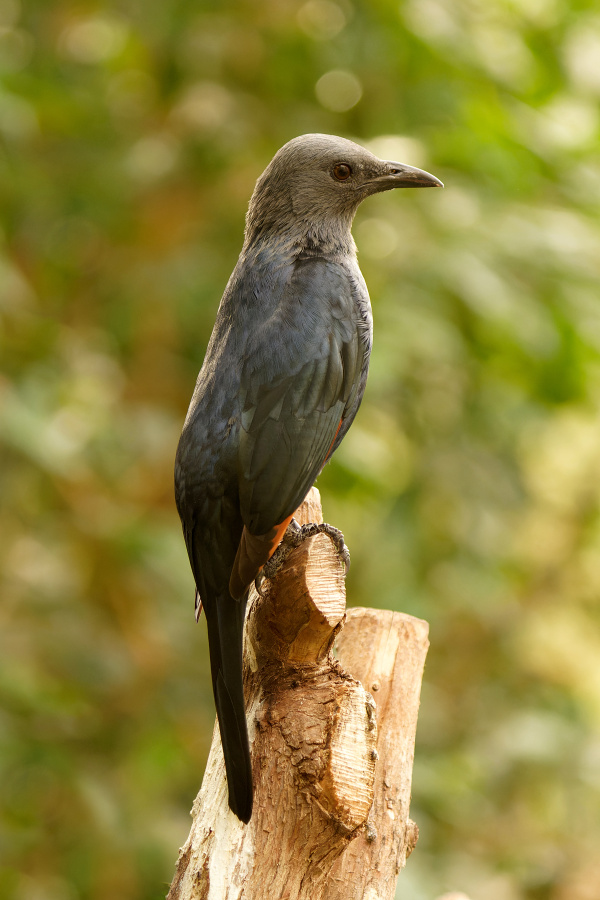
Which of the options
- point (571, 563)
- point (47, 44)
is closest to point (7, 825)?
point (47, 44)

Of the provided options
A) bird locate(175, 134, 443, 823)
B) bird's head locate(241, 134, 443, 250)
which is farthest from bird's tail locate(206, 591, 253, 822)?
bird's head locate(241, 134, 443, 250)

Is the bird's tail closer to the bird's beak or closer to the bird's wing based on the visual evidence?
the bird's wing

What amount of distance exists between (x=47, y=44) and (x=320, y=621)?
131 inches

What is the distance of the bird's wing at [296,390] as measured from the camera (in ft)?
6.95

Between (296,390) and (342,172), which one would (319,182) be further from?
(296,390)

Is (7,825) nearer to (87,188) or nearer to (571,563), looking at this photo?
(87,188)

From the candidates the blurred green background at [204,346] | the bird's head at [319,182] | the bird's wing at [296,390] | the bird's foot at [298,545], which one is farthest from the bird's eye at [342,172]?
the bird's foot at [298,545]

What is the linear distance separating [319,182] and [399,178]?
0.24 m

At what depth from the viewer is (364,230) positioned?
395cm

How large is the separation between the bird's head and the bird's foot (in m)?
0.86

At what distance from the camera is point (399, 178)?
2623 millimetres

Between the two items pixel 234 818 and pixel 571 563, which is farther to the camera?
pixel 571 563

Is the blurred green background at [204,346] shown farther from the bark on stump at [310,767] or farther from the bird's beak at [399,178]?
the bark on stump at [310,767]

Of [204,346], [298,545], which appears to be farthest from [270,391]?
[204,346]
